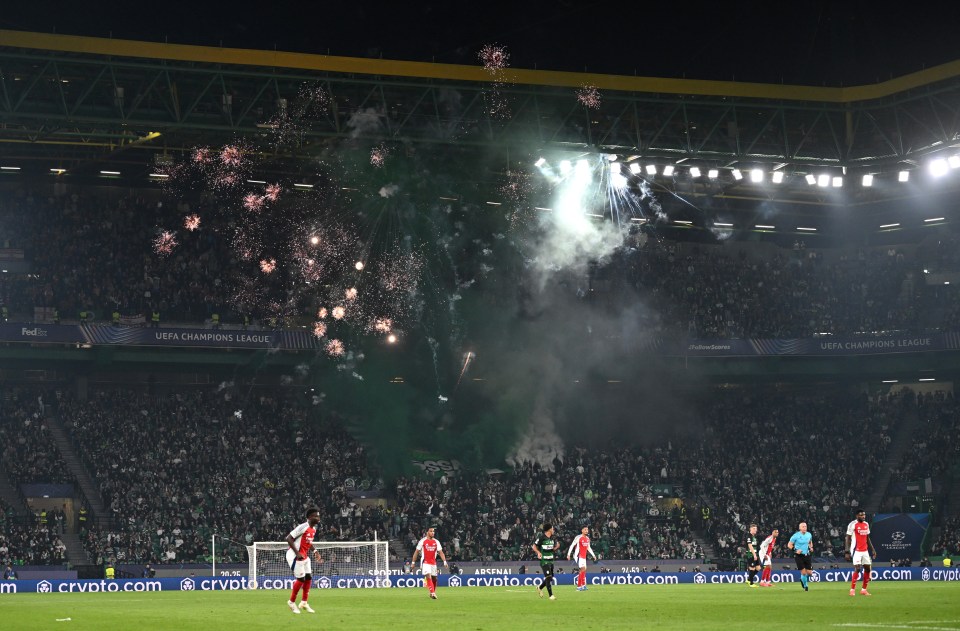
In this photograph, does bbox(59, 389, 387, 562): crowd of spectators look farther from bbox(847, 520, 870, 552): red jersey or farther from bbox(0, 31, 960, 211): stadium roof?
bbox(847, 520, 870, 552): red jersey

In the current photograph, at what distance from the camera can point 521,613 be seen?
24141 mm

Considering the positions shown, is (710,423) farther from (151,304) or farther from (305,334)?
(151,304)

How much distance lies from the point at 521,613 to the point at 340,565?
22384 mm

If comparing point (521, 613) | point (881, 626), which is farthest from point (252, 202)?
point (881, 626)

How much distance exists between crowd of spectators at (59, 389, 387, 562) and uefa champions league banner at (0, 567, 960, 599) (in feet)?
9.19

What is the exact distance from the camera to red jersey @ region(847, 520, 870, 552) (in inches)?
1200

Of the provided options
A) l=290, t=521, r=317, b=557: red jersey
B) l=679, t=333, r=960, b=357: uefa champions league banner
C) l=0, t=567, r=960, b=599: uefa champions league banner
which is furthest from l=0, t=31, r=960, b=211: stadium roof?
l=290, t=521, r=317, b=557: red jersey

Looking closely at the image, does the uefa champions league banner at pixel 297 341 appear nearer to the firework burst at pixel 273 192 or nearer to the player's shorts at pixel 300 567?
the firework burst at pixel 273 192

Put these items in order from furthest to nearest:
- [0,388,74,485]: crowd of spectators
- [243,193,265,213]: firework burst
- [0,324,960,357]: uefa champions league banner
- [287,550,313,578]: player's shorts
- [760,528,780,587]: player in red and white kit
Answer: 1. [243,193,265,213]: firework burst
2. [0,324,960,357]: uefa champions league banner
3. [0,388,74,485]: crowd of spectators
4. [760,528,780,587]: player in red and white kit
5. [287,550,313,578]: player's shorts

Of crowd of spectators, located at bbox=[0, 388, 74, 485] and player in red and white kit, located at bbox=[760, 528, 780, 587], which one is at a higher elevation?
crowd of spectators, located at bbox=[0, 388, 74, 485]

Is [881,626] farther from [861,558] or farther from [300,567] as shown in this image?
[861,558]

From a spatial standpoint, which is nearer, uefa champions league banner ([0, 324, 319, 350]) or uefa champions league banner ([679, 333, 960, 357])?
uefa champions league banner ([0, 324, 319, 350])

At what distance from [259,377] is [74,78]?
74.3 feet

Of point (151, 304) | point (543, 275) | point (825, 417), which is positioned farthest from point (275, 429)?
point (825, 417)
